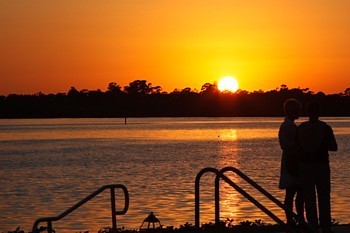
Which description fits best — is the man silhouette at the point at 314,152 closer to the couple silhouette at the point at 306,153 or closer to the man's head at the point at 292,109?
the couple silhouette at the point at 306,153

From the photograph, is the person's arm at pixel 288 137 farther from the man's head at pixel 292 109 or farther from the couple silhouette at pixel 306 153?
the man's head at pixel 292 109

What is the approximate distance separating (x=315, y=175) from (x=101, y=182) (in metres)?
28.2

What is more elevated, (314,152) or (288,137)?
(288,137)

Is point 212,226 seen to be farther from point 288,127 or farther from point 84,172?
point 84,172

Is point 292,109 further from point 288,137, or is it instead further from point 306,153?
point 306,153

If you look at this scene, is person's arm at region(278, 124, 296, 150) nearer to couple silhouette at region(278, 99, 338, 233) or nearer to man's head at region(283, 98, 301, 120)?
couple silhouette at region(278, 99, 338, 233)

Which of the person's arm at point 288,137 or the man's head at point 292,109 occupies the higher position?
the man's head at point 292,109

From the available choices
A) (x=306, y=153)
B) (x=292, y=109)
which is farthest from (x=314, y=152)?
(x=292, y=109)

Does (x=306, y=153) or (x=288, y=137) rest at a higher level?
(x=288, y=137)

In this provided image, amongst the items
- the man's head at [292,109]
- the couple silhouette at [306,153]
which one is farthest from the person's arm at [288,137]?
→ the man's head at [292,109]

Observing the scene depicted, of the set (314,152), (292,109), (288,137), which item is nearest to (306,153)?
(314,152)

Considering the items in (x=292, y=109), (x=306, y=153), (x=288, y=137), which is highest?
(x=292, y=109)

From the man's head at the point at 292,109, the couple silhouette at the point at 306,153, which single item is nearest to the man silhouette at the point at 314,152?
the couple silhouette at the point at 306,153

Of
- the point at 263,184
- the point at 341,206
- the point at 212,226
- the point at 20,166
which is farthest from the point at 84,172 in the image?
the point at 212,226
